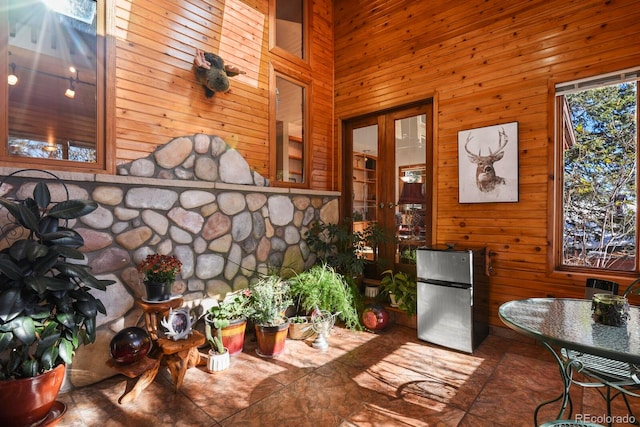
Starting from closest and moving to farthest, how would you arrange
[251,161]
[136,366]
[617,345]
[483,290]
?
[617,345] → [136,366] → [483,290] → [251,161]

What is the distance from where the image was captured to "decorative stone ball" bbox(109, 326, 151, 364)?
2141mm

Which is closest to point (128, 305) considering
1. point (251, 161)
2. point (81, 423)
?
point (81, 423)

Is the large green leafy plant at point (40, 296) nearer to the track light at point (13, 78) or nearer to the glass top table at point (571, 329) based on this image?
the track light at point (13, 78)

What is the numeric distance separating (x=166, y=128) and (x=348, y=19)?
3005 mm

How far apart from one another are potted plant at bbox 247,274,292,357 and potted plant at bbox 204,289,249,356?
0.08 metres

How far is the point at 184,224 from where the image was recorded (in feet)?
9.41

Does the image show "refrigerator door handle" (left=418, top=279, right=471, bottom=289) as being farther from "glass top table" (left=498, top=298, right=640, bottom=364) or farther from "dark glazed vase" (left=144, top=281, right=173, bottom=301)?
"dark glazed vase" (left=144, top=281, right=173, bottom=301)

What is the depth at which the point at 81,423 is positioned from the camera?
6.30 feet

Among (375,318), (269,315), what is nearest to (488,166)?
(375,318)

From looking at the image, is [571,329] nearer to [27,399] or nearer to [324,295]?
[324,295]

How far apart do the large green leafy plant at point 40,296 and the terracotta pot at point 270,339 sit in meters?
1.27

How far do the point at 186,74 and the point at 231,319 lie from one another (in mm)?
2292

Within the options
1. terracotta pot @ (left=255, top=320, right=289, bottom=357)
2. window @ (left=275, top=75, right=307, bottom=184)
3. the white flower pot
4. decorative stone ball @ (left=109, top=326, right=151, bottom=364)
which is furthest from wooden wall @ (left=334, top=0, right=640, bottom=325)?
decorative stone ball @ (left=109, top=326, right=151, bottom=364)

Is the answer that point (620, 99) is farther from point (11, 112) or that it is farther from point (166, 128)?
point (11, 112)
